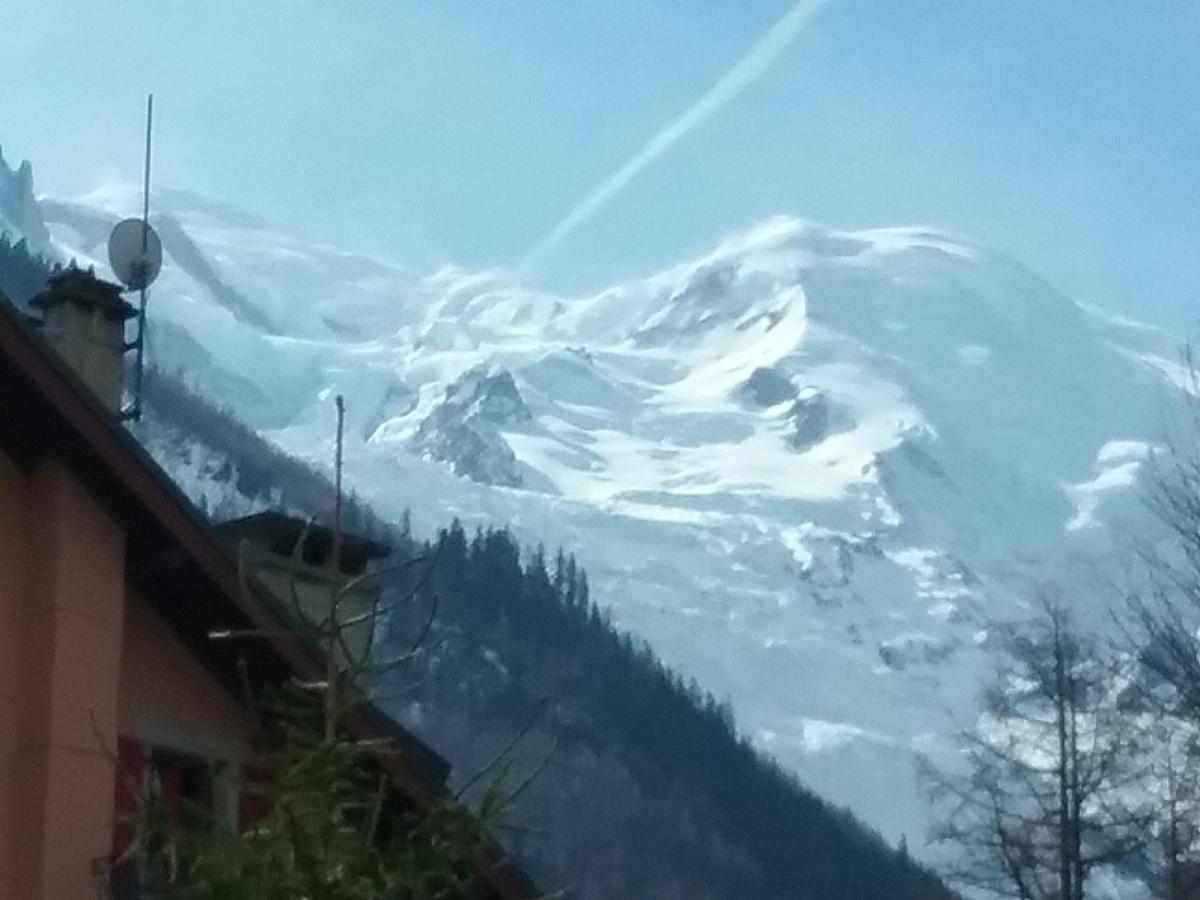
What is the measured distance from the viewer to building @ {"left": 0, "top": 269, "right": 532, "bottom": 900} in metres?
14.0

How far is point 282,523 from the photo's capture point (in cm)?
1898

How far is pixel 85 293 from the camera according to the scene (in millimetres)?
17969

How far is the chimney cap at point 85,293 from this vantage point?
1798cm

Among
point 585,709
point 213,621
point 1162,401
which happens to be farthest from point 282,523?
point 585,709

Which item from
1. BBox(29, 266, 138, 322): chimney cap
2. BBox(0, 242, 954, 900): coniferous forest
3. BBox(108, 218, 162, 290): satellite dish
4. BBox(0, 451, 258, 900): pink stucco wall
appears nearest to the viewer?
BBox(0, 451, 258, 900): pink stucco wall

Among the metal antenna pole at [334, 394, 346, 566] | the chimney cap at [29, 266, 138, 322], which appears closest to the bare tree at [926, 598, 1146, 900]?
the chimney cap at [29, 266, 138, 322]

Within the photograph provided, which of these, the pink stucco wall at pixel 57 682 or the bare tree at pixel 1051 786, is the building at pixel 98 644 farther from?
the bare tree at pixel 1051 786

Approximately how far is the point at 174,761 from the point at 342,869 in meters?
4.09

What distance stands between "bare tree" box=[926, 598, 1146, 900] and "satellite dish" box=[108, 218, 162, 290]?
35.5 feet

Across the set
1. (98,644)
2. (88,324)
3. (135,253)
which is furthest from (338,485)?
(135,253)

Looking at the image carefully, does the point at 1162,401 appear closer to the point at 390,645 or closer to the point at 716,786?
the point at 390,645

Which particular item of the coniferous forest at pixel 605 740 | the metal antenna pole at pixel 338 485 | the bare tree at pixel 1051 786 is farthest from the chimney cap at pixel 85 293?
the coniferous forest at pixel 605 740

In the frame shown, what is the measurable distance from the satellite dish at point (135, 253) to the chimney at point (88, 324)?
6.83 ft

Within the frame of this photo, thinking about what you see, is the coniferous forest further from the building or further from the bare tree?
the building
